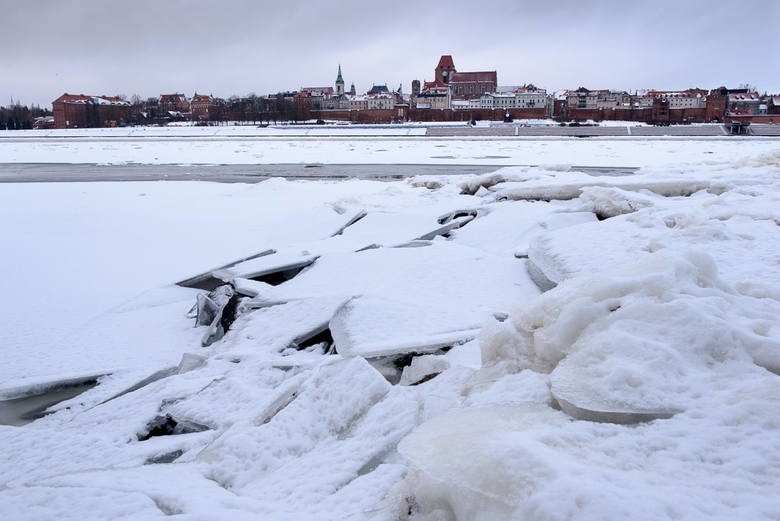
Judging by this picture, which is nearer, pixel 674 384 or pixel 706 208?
pixel 674 384

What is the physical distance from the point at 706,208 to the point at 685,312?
4616mm

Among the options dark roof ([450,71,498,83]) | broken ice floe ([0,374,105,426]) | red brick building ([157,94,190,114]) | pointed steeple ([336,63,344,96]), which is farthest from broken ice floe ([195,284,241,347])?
pointed steeple ([336,63,344,96])

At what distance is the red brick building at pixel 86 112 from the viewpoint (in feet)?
257

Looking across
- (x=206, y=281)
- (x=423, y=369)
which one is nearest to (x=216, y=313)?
(x=206, y=281)

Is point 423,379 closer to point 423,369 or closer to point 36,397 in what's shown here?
point 423,369

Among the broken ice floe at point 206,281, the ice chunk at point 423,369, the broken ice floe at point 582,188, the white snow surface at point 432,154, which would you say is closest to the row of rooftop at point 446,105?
the white snow surface at point 432,154

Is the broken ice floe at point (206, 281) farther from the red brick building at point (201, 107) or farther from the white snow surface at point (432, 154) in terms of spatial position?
the red brick building at point (201, 107)

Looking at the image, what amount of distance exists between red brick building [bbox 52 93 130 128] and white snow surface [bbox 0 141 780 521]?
259 ft

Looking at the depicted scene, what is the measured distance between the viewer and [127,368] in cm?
408

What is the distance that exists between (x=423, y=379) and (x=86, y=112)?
301ft

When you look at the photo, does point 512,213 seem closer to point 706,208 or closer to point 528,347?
point 706,208

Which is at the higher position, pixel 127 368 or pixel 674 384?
pixel 674 384

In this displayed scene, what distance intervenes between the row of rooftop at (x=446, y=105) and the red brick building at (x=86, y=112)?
131mm

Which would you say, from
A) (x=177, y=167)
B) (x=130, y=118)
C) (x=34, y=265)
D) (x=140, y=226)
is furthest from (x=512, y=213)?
(x=130, y=118)
